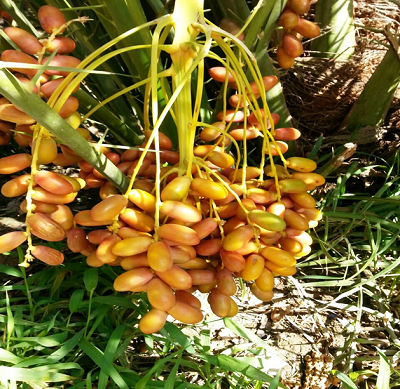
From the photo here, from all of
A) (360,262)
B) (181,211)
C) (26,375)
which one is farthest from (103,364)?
(360,262)

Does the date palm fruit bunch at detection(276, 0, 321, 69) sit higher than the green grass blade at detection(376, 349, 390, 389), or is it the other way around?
the date palm fruit bunch at detection(276, 0, 321, 69)

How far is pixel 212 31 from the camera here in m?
0.64

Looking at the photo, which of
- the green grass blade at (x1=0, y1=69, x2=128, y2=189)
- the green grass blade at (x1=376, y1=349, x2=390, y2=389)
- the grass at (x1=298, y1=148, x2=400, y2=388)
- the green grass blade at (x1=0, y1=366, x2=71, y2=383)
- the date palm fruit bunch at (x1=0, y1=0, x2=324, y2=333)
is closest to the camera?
→ the green grass blade at (x1=0, y1=69, x2=128, y2=189)

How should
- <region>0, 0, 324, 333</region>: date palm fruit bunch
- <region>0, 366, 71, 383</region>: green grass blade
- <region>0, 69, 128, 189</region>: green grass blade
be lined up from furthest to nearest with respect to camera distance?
<region>0, 366, 71, 383</region>: green grass blade, <region>0, 0, 324, 333</region>: date palm fruit bunch, <region>0, 69, 128, 189</region>: green grass blade

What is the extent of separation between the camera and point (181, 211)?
24.0 inches

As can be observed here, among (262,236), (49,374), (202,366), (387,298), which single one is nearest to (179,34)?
(262,236)

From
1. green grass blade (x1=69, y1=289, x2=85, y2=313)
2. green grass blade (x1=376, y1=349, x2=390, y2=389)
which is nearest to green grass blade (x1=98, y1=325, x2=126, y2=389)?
Answer: green grass blade (x1=69, y1=289, x2=85, y2=313)

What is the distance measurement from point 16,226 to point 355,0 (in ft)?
4.23

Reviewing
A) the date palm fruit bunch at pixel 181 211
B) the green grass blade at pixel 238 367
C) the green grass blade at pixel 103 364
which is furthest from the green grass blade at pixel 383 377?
the green grass blade at pixel 103 364

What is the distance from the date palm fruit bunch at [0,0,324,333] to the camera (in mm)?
609

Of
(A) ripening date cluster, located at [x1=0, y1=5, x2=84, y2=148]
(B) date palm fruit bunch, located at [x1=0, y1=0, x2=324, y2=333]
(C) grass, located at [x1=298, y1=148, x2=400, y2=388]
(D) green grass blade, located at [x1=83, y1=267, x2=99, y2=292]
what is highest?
(A) ripening date cluster, located at [x1=0, y1=5, x2=84, y2=148]

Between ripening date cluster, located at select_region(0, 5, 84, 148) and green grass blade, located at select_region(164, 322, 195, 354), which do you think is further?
green grass blade, located at select_region(164, 322, 195, 354)

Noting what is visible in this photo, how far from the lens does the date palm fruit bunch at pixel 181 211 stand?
0.61 m

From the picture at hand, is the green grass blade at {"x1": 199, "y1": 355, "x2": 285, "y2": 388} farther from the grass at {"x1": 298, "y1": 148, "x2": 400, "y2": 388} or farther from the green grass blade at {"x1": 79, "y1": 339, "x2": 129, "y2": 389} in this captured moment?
the grass at {"x1": 298, "y1": 148, "x2": 400, "y2": 388}
